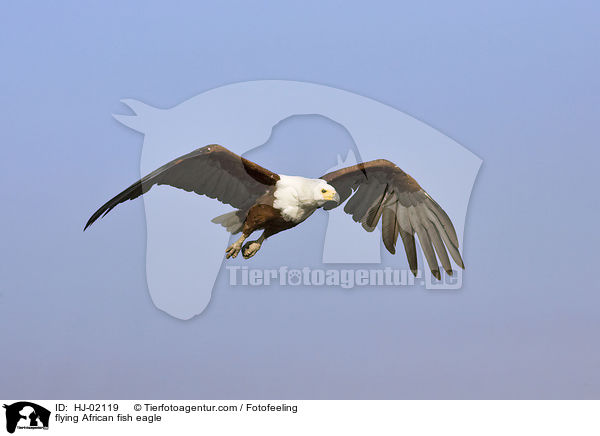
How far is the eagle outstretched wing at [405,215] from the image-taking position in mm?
3447

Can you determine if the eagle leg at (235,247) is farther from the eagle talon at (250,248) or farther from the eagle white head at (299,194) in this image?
the eagle white head at (299,194)

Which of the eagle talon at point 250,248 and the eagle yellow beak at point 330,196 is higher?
the eagle yellow beak at point 330,196

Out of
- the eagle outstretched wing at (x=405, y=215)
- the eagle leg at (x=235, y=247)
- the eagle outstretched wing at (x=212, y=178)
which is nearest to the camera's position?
the eagle outstretched wing at (x=212, y=178)

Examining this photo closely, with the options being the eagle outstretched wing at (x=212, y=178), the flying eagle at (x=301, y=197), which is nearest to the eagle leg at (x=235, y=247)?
the flying eagle at (x=301, y=197)

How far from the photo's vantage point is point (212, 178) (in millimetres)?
3164

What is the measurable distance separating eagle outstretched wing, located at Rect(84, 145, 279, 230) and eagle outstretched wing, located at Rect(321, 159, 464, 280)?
0.52 m
